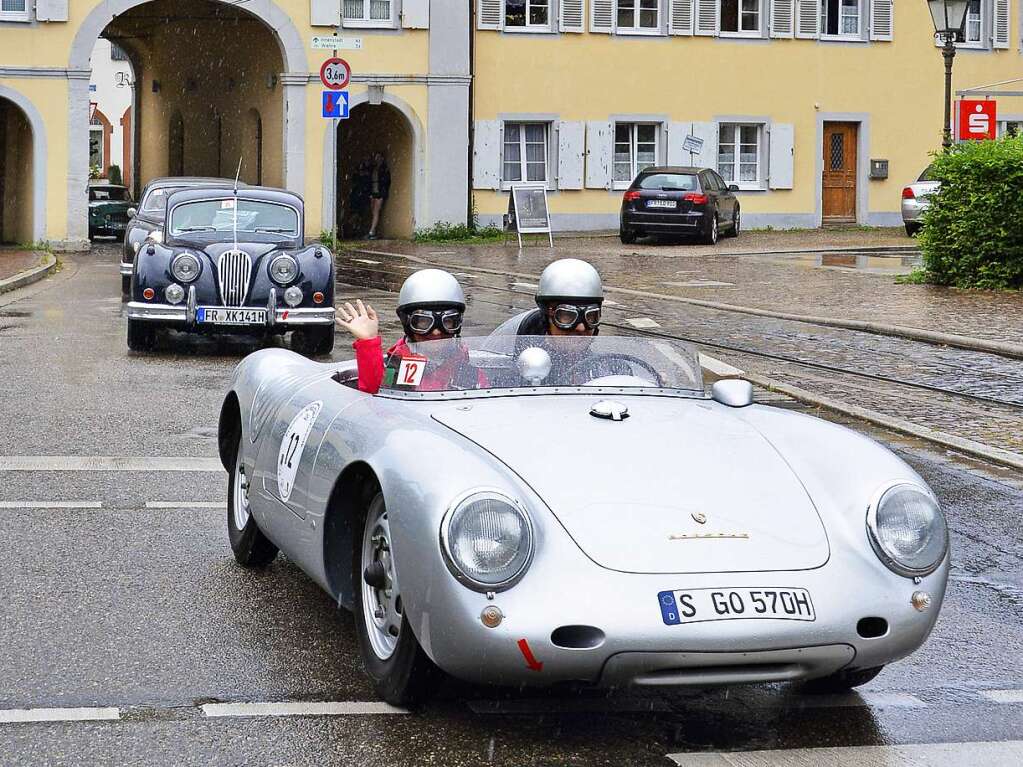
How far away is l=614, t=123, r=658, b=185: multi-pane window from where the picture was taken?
38062mm

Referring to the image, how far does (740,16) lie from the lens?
38.5 m

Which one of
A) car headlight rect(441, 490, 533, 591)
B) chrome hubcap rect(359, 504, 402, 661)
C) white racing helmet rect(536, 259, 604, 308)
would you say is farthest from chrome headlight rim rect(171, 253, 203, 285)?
car headlight rect(441, 490, 533, 591)

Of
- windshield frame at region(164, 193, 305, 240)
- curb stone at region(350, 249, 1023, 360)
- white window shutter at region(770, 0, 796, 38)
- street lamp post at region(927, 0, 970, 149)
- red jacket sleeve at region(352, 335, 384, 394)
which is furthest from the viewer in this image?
white window shutter at region(770, 0, 796, 38)

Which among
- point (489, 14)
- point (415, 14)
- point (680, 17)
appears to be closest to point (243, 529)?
point (415, 14)

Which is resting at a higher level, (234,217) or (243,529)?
(234,217)

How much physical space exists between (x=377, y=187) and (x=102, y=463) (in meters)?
28.9

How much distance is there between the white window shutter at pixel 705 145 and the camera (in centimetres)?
3809

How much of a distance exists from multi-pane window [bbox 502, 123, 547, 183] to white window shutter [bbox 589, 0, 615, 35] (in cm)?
248

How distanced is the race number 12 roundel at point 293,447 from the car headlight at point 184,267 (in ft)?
30.0

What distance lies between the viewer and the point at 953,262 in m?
21.2

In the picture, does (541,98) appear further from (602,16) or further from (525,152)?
(602,16)

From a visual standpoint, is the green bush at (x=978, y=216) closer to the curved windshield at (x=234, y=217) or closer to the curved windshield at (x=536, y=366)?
the curved windshield at (x=234, y=217)

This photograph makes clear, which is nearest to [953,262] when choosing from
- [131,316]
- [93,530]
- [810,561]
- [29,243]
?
[131,316]

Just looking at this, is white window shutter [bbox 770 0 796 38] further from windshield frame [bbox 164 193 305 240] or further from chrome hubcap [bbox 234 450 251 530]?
chrome hubcap [bbox 234 450 251 530]
